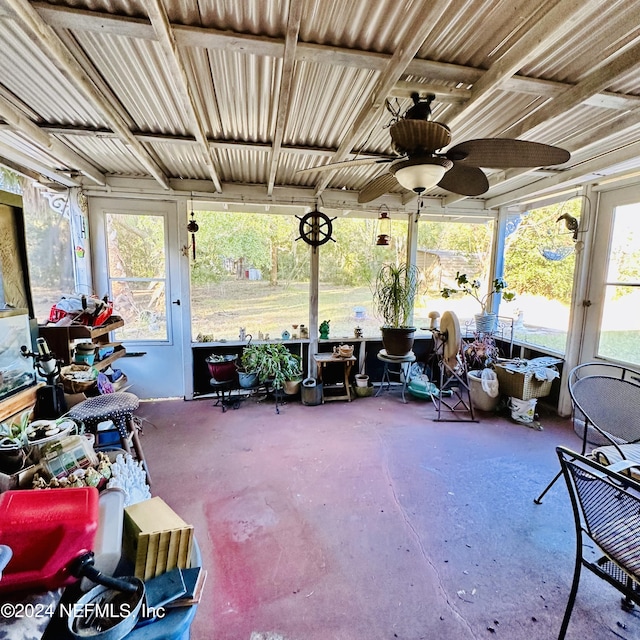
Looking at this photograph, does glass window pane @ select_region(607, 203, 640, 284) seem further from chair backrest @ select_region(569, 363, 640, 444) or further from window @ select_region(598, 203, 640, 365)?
chair backrest @ select_region(569, 363, 640, 444)

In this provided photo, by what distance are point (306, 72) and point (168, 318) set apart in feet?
10.2

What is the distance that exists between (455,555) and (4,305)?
313 centimetres

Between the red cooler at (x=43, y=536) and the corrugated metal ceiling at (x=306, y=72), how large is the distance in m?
1.74

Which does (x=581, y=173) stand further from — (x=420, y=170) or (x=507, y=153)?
(x=420, y=170)

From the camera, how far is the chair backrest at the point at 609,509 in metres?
1.19

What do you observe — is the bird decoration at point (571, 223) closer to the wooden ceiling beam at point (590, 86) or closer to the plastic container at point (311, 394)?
the wooden ceiling beam at point (590, 86)

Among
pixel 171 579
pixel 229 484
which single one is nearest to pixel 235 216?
pixel 229 484

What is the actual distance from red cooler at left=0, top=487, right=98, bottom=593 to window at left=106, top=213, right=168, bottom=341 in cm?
315

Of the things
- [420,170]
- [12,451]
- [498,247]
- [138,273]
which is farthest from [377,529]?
[498,247]

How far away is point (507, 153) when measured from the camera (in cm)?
171

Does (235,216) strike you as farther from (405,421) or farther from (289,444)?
(405,421)

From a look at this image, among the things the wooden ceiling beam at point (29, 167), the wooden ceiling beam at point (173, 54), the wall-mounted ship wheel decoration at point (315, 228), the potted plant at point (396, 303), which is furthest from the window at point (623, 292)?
the wooden ceiling beam at point (29, 167)

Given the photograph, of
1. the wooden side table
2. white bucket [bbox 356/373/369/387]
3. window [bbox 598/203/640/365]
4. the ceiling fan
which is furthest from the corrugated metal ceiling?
white bucket [bbox 356/373/369/387]

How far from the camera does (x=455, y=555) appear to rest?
187 centimetres
